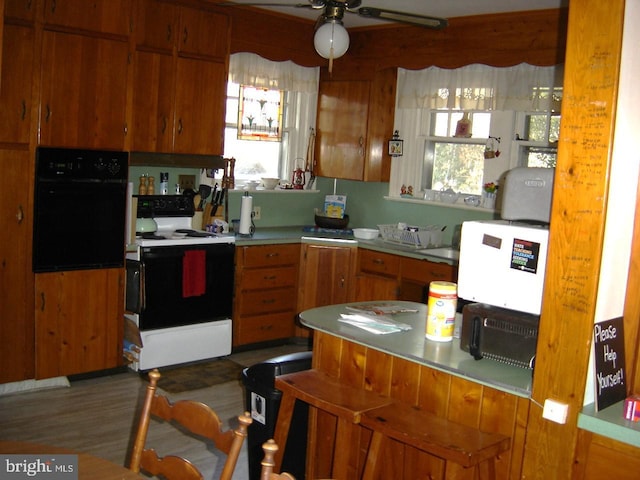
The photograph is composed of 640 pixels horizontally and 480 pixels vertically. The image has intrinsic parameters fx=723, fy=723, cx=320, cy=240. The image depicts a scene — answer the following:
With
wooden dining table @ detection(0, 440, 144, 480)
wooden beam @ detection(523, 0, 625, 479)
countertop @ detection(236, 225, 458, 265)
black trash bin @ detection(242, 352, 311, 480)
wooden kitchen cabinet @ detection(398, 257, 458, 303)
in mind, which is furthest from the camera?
countertop @ detection(236, 225, 458, 265)

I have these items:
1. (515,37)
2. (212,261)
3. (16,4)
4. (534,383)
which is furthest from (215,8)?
(534,383)

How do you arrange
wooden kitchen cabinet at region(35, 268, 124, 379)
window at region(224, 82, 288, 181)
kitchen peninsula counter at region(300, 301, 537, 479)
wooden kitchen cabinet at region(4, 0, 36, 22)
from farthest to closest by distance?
window at region(224, 82, 288, 181), wooden kitchen cabinet at region(35, 268, 124, 379), wooden kitchen cabinet at region(4, 0, 36, 22), kitchen peninsula counter at region(300, 301, 537, 479)

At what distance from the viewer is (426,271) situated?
508 cm

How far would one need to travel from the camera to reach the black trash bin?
3.09 meters

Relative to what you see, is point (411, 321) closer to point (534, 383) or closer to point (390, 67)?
point (534, 383)

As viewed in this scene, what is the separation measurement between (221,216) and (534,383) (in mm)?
3584

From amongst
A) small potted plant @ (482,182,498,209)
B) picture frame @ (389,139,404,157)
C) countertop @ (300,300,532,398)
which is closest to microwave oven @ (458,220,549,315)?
countertop @ (300,300,532,398)

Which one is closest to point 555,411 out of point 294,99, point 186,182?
point 186,182

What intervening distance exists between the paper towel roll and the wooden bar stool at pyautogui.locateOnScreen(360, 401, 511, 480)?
304cm

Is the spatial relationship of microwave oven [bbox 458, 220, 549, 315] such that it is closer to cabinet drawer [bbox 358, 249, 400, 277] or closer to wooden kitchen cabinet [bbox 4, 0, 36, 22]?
cabinet drawer [bbox 358, 249, 400, 277]

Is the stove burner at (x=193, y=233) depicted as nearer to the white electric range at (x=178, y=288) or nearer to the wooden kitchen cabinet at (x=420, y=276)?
the white electric range at (x=178, y=288)

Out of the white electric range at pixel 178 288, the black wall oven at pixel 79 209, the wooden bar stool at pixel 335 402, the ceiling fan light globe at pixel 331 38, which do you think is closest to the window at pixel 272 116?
the white electric range at pixel 178 288

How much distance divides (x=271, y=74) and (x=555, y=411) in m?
4.27

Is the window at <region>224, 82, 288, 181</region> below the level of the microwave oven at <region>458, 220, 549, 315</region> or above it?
above
